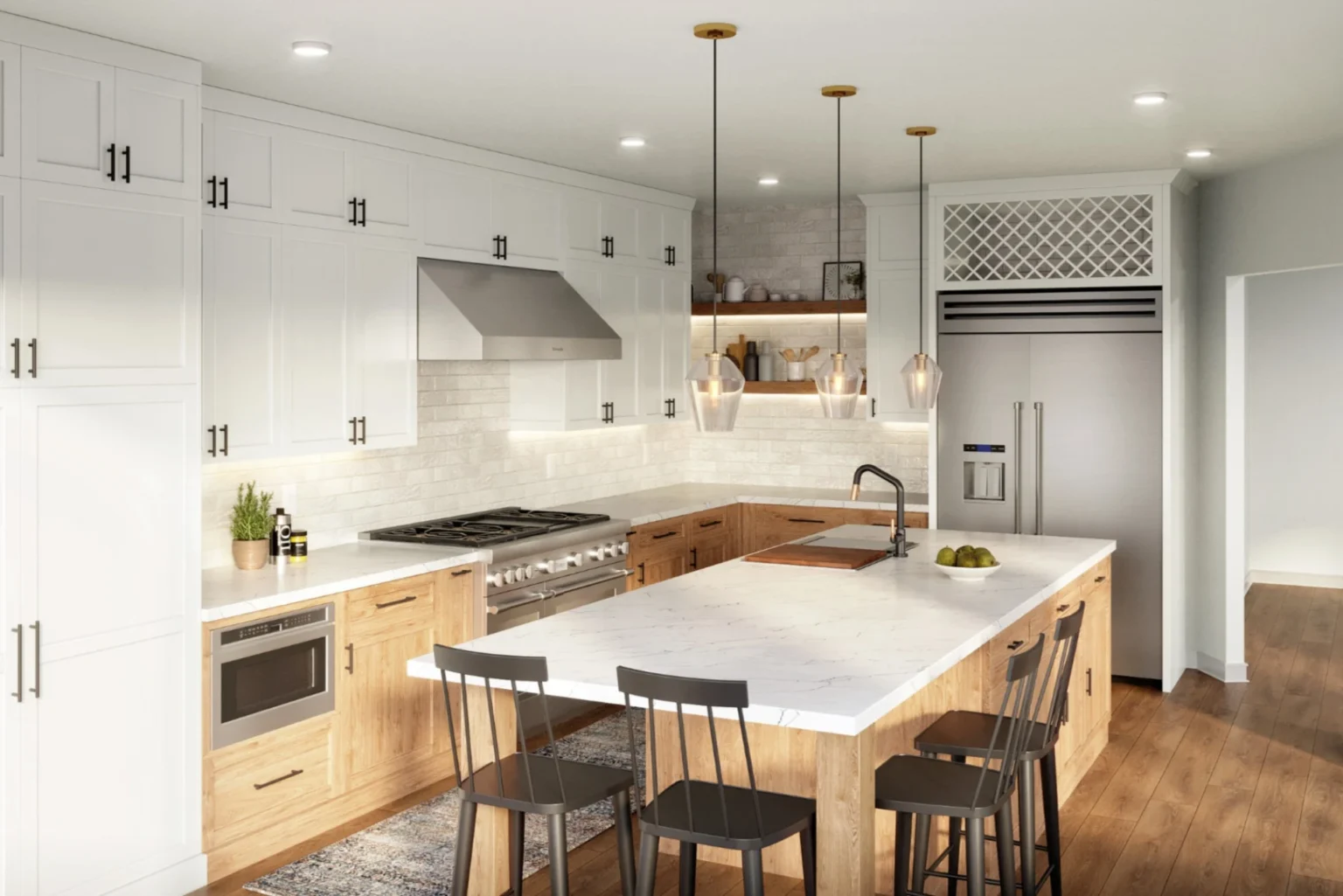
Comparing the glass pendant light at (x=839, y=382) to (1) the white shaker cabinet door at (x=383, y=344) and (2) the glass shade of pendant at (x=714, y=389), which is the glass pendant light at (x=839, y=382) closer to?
(2) the glass shade of pendant at (x=714, y=389)

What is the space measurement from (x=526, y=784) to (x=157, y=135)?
2.34 metres

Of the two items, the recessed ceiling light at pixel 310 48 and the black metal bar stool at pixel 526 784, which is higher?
the recessed ceiling light at pixel 310 48

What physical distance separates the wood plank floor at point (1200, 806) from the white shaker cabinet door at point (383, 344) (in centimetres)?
152

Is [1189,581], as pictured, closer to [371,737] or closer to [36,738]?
[371,737]

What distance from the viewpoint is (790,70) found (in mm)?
4305

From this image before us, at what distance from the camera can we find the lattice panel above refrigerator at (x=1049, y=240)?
6715mm

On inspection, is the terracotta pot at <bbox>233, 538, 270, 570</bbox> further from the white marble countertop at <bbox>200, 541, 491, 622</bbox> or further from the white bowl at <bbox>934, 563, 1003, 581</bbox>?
the white bowl at <bbox>934, 563, 1003, 581</bbox>

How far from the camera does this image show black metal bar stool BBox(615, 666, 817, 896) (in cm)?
286

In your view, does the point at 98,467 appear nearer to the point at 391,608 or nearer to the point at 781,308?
the point at 391,608

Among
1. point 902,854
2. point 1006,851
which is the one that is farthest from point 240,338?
point 1006,851

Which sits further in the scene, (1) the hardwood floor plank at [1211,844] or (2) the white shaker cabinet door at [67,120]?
(1) the hardwood floor plank at [1211,844]

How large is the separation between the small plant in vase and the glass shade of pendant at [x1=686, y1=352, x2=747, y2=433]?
6.29 ft

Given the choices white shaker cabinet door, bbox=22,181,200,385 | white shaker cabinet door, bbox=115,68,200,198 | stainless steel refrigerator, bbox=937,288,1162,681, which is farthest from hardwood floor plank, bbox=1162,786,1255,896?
white shaker cabinet door, bbox=115,68,200,198

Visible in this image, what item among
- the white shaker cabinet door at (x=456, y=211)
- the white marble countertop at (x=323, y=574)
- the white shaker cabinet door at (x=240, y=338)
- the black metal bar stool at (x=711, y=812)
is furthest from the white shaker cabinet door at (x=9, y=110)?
the black metal bar stool at (x=711, y=812)
